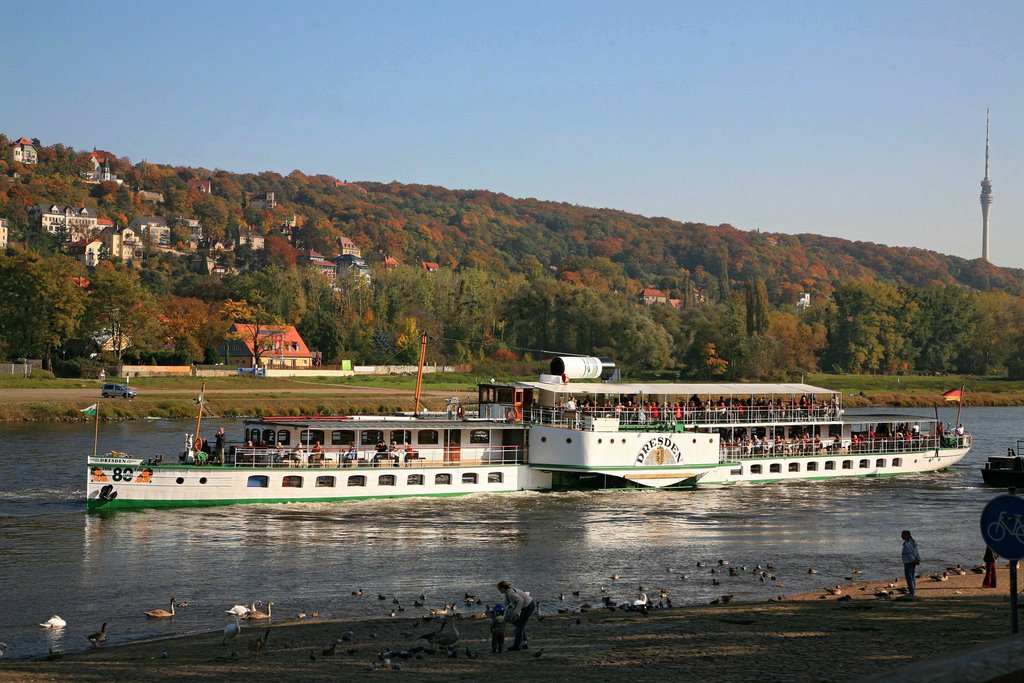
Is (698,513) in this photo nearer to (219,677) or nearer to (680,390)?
(680,390)

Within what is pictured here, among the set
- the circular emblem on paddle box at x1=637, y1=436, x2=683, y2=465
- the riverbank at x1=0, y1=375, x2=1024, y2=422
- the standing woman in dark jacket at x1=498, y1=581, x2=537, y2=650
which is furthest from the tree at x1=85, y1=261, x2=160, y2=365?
the standing woman in dark jacket at x1=498, y1=581, x2=537, y2=650

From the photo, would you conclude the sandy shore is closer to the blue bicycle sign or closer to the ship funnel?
the blue bicycle sign

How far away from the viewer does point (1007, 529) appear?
528 inches

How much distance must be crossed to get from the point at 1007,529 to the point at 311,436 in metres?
35.7

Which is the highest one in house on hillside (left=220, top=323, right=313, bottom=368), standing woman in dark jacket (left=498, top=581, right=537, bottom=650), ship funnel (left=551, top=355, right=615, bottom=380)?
house on hillside (left=220, top=323, right=313, bottom=368)

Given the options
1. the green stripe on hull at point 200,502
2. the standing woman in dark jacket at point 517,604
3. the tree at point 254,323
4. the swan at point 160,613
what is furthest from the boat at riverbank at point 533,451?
the tree at point 254,323

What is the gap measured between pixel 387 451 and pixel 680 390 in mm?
14891

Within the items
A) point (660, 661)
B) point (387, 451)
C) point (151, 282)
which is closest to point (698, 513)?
point (387, 451)

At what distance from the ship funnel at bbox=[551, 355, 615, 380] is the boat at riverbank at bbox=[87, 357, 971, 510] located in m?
0.08

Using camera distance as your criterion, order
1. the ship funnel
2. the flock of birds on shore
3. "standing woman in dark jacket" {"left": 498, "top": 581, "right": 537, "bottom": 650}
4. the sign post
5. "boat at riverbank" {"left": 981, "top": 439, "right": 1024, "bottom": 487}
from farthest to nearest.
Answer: "boat at riverbank" {"left": 981, "top": 439, "right": 1024, "bottom": 487} < the ship funnel < the flock of birds on shore < "standing woman in dark jacket" {"left": 498, "top": 581, "right": 537, "bottom": 650} < the sign post

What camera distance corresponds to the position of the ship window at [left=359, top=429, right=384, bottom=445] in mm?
47062

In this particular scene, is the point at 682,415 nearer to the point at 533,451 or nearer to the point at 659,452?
the point at 659,452

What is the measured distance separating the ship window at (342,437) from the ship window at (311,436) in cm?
49

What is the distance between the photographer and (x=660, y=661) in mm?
19703
